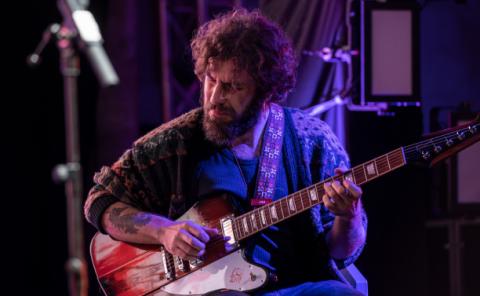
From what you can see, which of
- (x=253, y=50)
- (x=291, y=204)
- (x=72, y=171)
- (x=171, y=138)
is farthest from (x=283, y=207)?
(x=72, y=171)

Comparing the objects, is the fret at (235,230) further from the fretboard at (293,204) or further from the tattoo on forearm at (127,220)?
the tattoo on forearm at (127,220)

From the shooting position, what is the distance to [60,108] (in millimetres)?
3930

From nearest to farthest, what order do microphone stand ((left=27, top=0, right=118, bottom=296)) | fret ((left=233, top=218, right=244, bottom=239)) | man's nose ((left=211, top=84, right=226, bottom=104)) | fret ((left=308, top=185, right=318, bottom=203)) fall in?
microphone stand ((left=27, top=0, right=118, bottom=296))
fret ((left=308, top=185, right=318, bottom=203))
fret ((left=233, top=218, right=244, bottom=239))
man's nose ((left=211, top=84, right=226, bottom=104))

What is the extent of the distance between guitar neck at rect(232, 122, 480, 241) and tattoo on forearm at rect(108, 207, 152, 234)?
1.40 feet

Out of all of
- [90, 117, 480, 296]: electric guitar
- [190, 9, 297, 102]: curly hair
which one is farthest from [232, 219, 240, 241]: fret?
[190, 9, 297, 102]: curly hair

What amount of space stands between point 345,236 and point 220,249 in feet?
1.81

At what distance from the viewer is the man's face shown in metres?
3.20

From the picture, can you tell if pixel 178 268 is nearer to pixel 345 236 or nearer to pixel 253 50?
pixel 345 236

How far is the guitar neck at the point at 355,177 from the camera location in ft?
8.96

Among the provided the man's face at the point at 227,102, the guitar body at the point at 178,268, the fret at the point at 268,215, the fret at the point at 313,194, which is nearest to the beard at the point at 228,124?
the man's face at the point at 227,102

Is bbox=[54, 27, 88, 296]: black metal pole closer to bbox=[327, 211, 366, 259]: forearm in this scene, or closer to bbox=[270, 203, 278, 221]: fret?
bbox=[270, 203, 278, 221]: fret

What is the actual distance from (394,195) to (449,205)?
40cm

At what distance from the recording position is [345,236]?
3.07 m

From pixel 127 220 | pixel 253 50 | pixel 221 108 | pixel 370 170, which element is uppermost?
pixel 253 50
